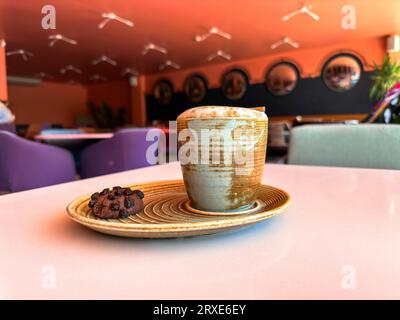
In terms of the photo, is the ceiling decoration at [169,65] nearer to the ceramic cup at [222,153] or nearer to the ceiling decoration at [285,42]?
the ceiling decoration at [285,42]

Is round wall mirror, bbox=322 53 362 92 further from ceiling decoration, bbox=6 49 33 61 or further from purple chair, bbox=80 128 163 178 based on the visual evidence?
ceiling decoration, bbox=6 49 33 61

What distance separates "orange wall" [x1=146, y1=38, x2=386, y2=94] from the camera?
669 centimetres

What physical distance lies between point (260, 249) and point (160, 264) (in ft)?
0.33

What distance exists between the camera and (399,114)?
67.8 inches

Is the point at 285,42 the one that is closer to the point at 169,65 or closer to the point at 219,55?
the point at 219,55

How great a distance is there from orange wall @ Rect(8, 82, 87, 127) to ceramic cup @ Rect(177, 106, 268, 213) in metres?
11.1

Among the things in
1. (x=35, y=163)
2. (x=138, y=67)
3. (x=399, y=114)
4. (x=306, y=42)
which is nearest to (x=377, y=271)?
(x=399, y=114)

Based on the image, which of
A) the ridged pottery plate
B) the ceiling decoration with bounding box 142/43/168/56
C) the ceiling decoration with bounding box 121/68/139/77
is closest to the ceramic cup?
the ridged pottery plate

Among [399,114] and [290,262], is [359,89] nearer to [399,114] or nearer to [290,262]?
[399,114]

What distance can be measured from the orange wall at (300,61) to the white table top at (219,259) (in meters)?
6.99

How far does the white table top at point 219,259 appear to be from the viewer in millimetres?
251

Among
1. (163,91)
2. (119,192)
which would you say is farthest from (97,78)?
(119,192)

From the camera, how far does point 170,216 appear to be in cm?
41

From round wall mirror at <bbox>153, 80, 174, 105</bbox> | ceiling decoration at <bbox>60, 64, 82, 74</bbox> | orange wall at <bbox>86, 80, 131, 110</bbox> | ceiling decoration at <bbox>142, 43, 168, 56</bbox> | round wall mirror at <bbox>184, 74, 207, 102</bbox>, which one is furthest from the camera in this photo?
orange wall at <bbox>86, 80, 131, 110</bbox>
